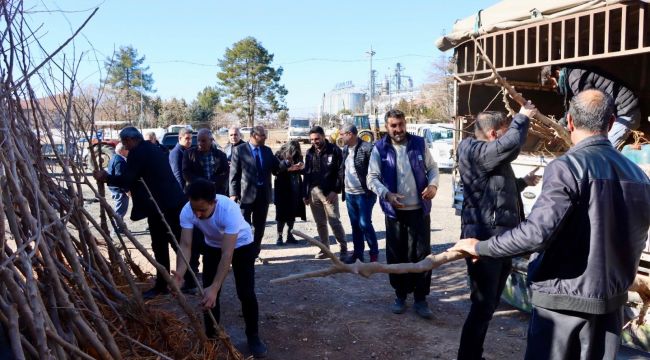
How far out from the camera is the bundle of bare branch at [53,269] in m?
2.14

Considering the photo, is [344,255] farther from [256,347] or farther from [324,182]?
[256,347]

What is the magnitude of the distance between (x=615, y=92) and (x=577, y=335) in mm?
3153

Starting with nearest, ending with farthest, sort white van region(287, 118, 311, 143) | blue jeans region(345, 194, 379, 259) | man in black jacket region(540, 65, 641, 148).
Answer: man in black jacket region(540, 65, 641, 148), blue jeans region(345, 194, 379, 259), white van region(287, 118, 311, 143)

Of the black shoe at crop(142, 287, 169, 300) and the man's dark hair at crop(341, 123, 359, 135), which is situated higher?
the man's dark hair at crop(341, 123, 359, 135)

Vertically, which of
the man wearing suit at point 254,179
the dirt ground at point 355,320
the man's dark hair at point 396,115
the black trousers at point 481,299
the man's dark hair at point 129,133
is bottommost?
the dirt ground at point 355,320

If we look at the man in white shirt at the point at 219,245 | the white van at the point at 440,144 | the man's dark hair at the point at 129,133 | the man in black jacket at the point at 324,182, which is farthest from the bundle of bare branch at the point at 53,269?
the white van at the point at 440,144

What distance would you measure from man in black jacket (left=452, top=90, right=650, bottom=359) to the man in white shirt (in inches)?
72.2

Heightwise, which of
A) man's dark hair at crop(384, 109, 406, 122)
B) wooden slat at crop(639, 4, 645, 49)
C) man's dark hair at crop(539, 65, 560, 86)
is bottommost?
man's dark hair at crop(384, 109, 406, 122)

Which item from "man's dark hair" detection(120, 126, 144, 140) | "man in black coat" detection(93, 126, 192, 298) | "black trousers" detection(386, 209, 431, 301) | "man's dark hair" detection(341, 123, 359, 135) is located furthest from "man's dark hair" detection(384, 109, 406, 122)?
"man's dark hair" detection(120, 126, 144, 140)

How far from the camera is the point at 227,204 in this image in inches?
141

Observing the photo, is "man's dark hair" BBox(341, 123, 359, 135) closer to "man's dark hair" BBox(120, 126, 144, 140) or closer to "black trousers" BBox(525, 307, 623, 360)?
"man's dark hair" BBox(120, 126, 144, 140)

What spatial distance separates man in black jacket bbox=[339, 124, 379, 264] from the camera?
6.02 metres

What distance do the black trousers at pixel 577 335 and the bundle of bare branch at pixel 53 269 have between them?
180cm

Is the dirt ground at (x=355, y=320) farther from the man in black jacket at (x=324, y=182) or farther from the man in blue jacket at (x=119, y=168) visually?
the man in blue jacket at (x=119, y=168)
